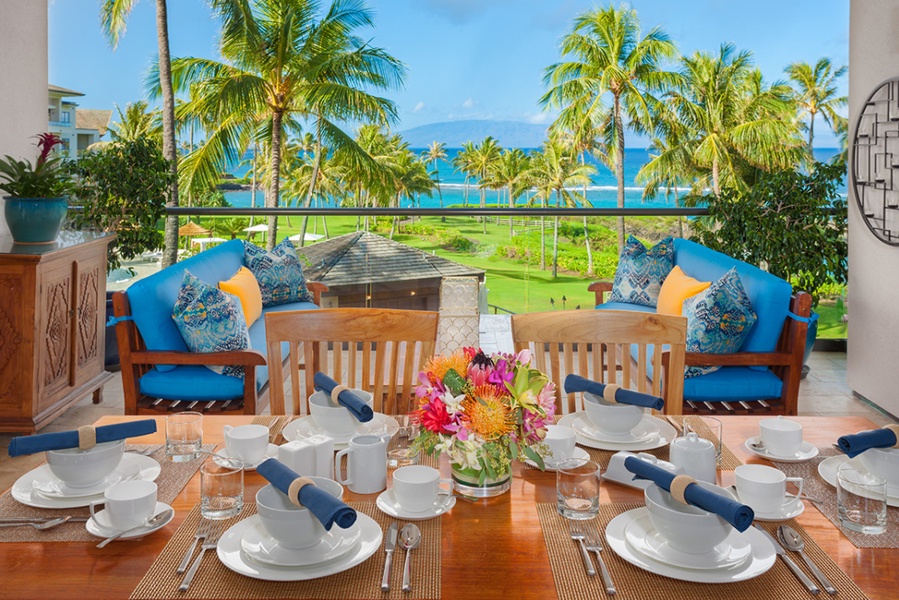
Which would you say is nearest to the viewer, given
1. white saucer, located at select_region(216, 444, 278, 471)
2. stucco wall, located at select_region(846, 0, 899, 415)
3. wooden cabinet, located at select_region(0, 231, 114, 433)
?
white saucer, located at select_region(216, 444, 278, 471)

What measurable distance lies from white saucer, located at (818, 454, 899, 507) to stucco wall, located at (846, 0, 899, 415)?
2.72 meters

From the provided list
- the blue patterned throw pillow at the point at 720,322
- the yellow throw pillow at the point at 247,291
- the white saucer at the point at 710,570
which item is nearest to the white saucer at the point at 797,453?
the white saucer at the point at 710,570

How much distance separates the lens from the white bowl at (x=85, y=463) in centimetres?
141

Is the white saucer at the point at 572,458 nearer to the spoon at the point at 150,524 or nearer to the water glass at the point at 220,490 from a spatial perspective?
the water glass at the point at 220,490

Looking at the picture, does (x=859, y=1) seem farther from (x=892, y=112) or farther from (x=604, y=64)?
(x=604, y=64)

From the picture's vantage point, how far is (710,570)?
1164mm

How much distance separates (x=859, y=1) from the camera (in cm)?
424

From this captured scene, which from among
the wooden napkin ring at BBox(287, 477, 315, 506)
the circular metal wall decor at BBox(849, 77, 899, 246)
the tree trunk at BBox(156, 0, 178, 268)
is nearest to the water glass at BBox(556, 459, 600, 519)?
the wooden napkin ring at BBox(287, 477, 315, 506)

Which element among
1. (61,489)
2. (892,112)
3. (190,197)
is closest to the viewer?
(61,489)

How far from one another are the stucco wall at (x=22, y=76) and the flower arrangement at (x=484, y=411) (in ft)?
12.3

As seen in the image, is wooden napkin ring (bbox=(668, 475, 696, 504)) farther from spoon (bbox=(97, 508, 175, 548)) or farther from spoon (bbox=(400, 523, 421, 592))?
spoon (bbox=(97, 508, 175, 548))

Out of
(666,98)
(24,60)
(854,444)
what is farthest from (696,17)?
(854,444)

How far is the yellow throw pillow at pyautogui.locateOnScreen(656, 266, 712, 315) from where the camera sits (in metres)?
3.82

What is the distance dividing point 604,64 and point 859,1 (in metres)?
16.2
